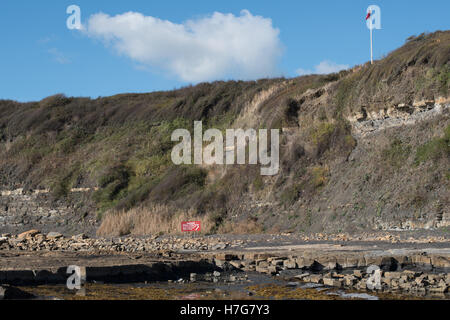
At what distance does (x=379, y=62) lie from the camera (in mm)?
27250

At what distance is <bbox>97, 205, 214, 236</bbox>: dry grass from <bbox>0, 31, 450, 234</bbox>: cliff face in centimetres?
12

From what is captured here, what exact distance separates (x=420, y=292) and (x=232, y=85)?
32.2 meters

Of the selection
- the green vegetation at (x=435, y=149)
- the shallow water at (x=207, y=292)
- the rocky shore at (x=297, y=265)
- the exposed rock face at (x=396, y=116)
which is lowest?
the shallow water at (x=207, y=292)

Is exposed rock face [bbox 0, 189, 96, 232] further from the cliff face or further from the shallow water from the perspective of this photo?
the shallow water

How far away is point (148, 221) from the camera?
26.5m

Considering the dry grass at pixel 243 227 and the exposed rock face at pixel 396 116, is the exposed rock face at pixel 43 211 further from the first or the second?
the exposed rock face at pixel 396 116

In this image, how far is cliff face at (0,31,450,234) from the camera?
21359mm

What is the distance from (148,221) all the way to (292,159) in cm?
767

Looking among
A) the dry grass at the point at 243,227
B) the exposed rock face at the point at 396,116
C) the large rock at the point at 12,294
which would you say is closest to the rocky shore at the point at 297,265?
the large rock at the point at 12,294

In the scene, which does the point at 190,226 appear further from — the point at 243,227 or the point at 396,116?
the point at 396,116

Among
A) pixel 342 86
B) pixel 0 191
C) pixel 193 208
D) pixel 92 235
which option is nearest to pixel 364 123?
pixel 342 86

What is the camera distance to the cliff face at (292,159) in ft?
70.1

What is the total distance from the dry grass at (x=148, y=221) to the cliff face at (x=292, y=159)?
12 centimetres
